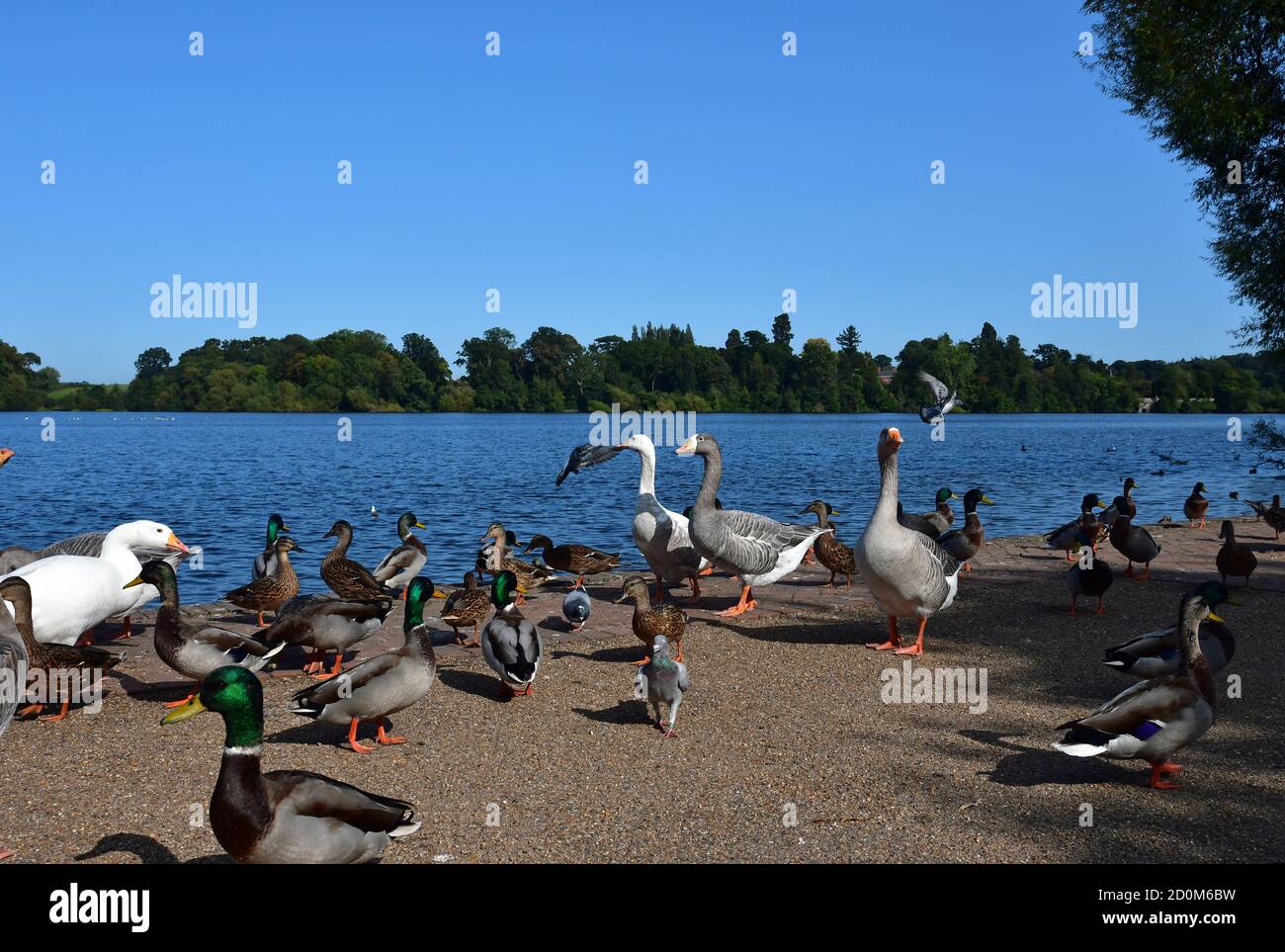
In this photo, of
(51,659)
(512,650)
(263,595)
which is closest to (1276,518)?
(512,650)

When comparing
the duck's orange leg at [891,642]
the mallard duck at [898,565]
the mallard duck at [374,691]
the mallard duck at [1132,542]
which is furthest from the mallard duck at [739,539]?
the mallard duck at [374,691]

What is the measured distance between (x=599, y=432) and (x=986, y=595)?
632 cm

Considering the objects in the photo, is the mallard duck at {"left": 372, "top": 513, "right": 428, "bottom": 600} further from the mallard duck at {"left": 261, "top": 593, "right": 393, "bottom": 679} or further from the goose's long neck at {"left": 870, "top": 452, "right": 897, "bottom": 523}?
the goose's long neck at {"left": 870, "top": 452, "right": 897, "bottom": 523}

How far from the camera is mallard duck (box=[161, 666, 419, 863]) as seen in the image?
14.8ft

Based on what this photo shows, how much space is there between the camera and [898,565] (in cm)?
979

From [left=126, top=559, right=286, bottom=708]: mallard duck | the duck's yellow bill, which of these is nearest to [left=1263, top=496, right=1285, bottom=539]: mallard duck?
[left=126, top=559, right=286, bottom=708]: mallard duck

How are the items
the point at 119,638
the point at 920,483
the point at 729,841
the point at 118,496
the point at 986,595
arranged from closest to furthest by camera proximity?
the point at 729,841, the point at 119,638, the point at 986,595, the point at 118,496, the point at 920,483

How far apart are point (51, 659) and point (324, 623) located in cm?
221

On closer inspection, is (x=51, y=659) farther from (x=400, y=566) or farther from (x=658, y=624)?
(x=400, y=566)

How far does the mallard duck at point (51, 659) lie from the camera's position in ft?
26.3

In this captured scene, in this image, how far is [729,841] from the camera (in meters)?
5.66

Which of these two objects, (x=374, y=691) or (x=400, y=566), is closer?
(x=374, y=691)
